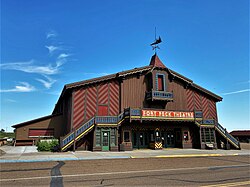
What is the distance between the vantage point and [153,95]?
26.3 m

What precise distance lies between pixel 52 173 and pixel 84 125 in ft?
39.9

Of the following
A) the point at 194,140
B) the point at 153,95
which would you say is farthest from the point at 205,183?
the point at 194,140

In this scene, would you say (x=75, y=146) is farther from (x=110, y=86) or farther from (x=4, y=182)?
(x=4, y=182)

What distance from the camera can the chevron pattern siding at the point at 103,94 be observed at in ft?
82.1

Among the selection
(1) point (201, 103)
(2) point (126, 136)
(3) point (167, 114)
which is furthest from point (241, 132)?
(2) point (126, 136)

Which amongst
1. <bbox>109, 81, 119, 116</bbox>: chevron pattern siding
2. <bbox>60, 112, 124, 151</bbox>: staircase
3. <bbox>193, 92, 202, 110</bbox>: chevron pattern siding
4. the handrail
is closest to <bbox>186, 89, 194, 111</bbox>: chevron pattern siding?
<bbox>193, 92, 202, 110</bbox>: chevron pattern siding

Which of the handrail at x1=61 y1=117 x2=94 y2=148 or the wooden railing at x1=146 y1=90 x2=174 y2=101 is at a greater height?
the wooden railing at x1=146 y1=90 x2=174 y2=101

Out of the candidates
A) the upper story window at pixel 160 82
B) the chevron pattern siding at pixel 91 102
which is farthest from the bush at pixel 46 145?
the upper story window at pixel 160 82

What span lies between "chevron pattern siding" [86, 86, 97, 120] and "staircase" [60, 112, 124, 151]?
1.53 meters

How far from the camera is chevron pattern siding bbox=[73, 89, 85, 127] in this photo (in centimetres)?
2352

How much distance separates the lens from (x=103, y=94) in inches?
995

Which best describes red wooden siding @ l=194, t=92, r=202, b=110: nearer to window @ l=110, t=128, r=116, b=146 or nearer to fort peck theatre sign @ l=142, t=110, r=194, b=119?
fort peck theatre sign @ l=142, t=110, r=194, b=119

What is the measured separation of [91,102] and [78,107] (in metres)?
1.63

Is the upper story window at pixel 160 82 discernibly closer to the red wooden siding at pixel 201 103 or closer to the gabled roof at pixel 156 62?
the gabled roof at pixel 156 62
